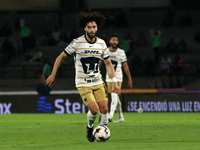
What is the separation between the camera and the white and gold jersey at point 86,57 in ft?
27.8

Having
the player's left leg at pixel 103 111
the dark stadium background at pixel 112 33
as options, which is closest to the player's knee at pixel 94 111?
the player's left leg at pixel 103 111

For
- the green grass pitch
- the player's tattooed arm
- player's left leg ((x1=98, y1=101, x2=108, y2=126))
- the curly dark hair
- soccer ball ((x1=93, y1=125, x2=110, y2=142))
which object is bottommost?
the green grass pitch

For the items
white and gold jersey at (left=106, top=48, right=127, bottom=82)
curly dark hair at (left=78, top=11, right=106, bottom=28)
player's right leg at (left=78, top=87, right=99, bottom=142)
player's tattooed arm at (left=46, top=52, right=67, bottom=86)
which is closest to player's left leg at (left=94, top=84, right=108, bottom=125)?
player's right leg at (left=78, top=87, right=99, bottom=142)

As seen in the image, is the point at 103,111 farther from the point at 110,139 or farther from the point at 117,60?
the point at 117,60

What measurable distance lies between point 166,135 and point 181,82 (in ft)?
43.6

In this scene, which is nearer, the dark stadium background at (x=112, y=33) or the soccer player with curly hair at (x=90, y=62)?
the soccer player with curly hair at (x=90, y=62)

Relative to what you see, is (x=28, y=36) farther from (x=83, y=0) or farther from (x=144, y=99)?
(x=144, y=99)

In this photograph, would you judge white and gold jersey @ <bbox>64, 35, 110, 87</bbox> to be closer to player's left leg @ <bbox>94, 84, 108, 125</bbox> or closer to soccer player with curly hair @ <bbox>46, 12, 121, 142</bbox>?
soccer player with curly hair @ <bbox>46, 12, 121, 142</bbox>

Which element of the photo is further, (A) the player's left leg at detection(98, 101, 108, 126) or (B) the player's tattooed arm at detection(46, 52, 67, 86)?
(A) the player's left leg at detection(98, 101, 108, 126)

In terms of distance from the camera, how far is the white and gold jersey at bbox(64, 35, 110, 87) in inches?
334

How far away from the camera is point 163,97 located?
1848 cm

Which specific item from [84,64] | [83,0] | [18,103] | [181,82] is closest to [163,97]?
[181,82]

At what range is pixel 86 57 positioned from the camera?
27.8ft

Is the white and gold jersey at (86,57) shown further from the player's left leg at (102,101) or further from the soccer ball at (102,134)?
the soccer ball at (102,134)
